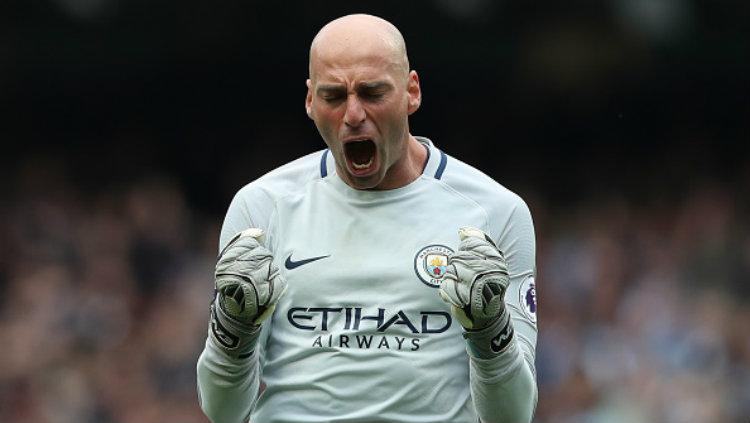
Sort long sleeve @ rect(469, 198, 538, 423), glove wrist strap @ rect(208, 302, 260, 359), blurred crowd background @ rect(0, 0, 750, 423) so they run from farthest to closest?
blurred crowd background @ rect(0, 0, 750, 423), long sleeve @ rect(469, 198, 538, 423), glove wrist strap @ rect(208, 302, 260, 359)

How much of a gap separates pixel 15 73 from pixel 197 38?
1566mm

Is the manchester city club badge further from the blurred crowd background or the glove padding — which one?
the blurred crowd background

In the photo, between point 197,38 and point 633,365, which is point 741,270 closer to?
point 633,365

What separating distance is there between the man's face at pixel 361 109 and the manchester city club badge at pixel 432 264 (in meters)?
0.29

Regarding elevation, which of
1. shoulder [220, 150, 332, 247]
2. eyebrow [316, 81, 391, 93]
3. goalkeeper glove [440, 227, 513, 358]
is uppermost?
eyebrow [316, 81, 391, 93]

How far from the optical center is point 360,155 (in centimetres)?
477

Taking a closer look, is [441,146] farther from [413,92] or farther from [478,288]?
[478,288]

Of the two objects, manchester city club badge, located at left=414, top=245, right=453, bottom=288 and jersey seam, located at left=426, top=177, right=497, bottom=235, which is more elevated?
jersey seam, located at left=426, top=177, right=497, bottom=235

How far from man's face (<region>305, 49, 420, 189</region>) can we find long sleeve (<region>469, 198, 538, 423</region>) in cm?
47

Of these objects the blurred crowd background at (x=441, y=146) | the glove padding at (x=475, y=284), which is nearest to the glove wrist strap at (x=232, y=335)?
the glove padding at (x=475, y=284)

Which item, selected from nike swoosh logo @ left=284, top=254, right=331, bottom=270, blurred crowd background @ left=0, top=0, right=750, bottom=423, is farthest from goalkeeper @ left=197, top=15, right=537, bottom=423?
blurred crowd background @ left=0, top=0, right=750, bottom=423

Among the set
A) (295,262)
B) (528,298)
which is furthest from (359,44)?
(528,298)

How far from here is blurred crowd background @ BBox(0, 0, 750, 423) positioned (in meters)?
10.4

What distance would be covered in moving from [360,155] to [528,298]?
0.71 m
